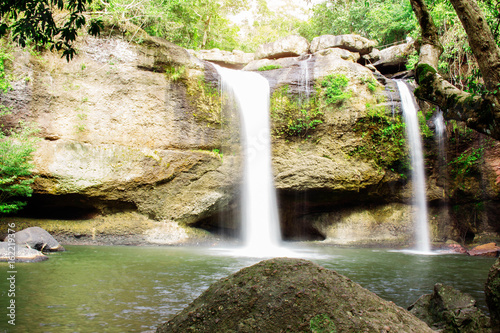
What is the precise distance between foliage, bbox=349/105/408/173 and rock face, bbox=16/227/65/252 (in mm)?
10503

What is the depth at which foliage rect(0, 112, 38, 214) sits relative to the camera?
9.67m

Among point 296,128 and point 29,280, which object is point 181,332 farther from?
point 296,128

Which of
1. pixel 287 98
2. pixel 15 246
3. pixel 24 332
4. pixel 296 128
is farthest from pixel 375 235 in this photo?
pixel 24 332

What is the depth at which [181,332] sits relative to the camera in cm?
250

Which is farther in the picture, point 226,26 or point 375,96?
point 226,26

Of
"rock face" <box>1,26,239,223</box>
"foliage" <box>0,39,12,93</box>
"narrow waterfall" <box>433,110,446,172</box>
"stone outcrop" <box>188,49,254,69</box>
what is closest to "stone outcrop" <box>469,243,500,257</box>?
"narrow waterfall" <box>433,110,446,172</box>

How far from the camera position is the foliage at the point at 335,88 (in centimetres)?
1341

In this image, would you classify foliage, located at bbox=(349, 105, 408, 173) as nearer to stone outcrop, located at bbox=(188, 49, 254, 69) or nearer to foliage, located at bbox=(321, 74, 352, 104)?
foliage, located at bbox=(321, 74, 352, 104)

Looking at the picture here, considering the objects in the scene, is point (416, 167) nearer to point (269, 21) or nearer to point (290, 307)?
point (290, 307)

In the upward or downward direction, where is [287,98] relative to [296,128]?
upward

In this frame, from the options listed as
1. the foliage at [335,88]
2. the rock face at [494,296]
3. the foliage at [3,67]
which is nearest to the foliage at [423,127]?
the foliage at [335,88]

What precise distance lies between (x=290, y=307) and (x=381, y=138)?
12386 millimetres

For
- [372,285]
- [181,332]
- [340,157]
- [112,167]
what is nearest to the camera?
[181,332]

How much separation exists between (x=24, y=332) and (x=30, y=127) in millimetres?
9473
